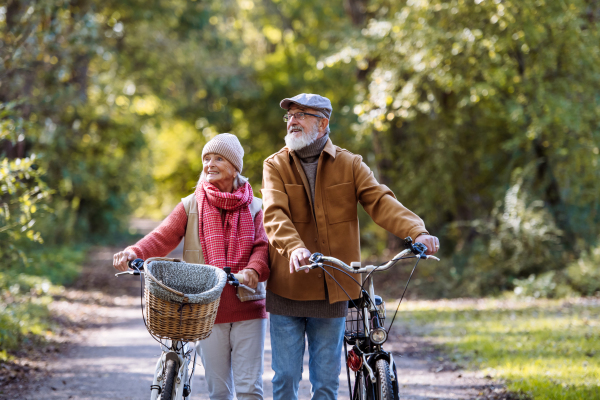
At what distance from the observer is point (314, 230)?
3734 mm

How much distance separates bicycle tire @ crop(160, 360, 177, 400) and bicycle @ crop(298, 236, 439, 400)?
95 centimetres

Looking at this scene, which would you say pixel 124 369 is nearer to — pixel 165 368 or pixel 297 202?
pixel 165 368

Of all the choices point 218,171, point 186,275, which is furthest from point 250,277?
point 218,171

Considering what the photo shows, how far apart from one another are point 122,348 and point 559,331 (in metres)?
5.45

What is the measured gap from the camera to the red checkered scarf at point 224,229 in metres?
3.82

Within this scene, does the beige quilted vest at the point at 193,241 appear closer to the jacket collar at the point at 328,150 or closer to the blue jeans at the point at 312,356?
the blue jeans at the point at 312,356

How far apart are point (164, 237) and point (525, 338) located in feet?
18.0

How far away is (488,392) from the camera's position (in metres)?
5.62

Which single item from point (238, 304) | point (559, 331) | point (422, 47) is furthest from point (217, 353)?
point (422, 47)

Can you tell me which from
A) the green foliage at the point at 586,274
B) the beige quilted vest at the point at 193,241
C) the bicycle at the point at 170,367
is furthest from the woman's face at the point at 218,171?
the green foliage at the point at 586,274

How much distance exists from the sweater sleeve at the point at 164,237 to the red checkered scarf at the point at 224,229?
0.44 feet

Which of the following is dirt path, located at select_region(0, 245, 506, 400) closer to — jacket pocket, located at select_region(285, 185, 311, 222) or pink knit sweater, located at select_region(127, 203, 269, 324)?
pink knit sweater, located at select_region(127, 203, 269, 324)

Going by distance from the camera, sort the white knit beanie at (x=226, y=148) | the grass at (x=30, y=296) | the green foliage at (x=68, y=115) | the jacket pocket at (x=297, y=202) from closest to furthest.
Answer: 1. the jacket pocket at (x=297, y=202)
2. the white knit beanie at (x=226, y=148)
3. the grass at (x=30, y=296)
4. the green foliage at (x=68, y=115)

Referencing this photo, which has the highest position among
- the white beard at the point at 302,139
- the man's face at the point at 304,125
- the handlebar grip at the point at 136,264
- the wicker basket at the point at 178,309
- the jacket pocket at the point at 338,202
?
the man's face at the point at 304,125
